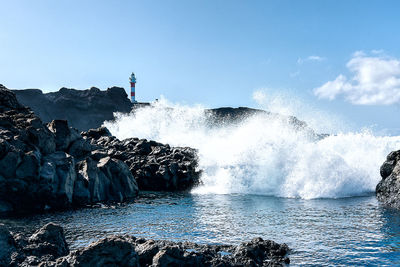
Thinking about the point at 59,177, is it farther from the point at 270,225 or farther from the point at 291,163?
the point at 291,163

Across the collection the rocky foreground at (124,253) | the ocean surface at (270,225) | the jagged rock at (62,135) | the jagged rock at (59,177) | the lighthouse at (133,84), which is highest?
the lighthouse at (133,84)

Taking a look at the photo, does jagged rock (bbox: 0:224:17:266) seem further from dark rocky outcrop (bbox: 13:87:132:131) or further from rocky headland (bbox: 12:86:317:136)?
dark rocky outcrop (bbox: 13:87:132:131)

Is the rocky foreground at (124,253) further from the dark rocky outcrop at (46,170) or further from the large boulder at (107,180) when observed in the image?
the large boulder at (107,180)

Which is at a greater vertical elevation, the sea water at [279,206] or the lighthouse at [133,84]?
the lighthouse at [133,84]

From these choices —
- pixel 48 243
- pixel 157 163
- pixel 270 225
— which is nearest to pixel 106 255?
pixel 48 243

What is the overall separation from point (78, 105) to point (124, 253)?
324ft

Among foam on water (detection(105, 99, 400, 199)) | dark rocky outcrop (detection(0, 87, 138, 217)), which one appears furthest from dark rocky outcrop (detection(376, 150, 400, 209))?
dark rocky outcrop (detection(0, 87, 138, 217))

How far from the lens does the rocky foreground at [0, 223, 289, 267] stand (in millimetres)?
9297

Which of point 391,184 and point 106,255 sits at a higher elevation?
point 391,184

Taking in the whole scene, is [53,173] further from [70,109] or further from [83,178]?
[70,109]

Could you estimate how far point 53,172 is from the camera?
22.6 meters

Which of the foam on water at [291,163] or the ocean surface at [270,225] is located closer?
the ocean surface at [270,225]

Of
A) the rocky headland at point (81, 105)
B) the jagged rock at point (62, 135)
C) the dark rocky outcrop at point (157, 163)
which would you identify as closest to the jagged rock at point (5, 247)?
the jagged rock at point (62, 135)

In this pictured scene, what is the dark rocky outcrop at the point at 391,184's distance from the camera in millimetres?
21422
